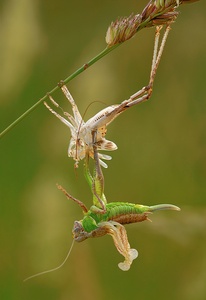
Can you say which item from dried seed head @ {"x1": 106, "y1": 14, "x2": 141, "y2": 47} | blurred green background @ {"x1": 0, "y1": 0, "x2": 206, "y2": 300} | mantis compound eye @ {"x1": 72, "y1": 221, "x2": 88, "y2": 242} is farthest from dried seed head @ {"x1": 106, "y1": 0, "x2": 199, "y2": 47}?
blurred green background @ {"x1": 0, "y1": 0, "x2": 206, "y2": 300}

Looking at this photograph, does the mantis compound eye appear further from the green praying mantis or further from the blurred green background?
the blurred green background

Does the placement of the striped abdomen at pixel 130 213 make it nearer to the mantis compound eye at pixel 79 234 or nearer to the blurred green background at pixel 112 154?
the mantis compound eye at pixel 79 234

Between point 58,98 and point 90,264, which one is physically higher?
point 58,98

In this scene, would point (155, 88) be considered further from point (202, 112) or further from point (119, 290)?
point (119, 290)

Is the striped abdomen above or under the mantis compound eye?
under

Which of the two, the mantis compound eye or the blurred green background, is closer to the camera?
the mantis compound eye

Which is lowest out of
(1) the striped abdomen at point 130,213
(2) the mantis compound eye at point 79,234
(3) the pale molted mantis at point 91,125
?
(1) the striped abdomen at point 130,213

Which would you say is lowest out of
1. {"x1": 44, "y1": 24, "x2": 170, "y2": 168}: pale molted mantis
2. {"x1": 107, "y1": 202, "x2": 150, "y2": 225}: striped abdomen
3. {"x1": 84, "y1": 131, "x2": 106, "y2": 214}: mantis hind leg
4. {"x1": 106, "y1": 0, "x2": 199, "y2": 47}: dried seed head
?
{"x1": 107, "y1": 202, "x2": 150, "y2": 225}: striped abdomen

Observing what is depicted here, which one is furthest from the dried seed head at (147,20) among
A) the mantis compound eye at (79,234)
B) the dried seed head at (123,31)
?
the mantis compound eye at (79,234)

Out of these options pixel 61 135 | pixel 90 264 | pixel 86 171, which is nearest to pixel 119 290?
pixel 90 264
